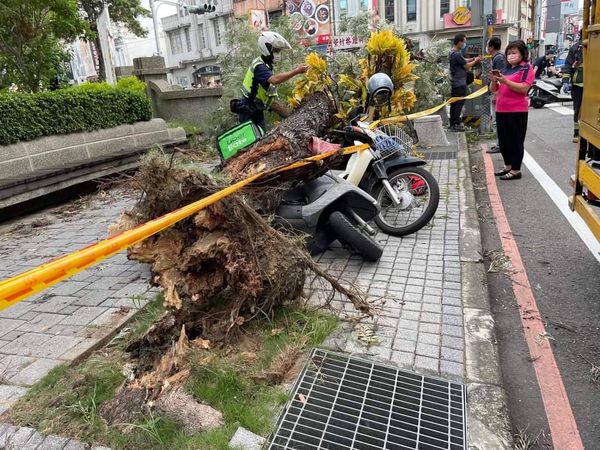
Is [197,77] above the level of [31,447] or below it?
above

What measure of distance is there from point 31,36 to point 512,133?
27.5 feet

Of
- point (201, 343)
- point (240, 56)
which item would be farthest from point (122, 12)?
point (201, 343)

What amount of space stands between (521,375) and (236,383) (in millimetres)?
1778

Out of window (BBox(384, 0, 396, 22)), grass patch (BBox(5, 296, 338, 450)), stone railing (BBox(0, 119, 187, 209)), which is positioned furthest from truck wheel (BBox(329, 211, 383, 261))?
window (BBox(384, 0, 396, 22))

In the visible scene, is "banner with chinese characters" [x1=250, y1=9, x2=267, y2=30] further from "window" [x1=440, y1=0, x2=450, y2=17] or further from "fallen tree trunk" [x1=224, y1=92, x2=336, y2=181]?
"window" [x1=440, y1=0, x2=450, y2=17]

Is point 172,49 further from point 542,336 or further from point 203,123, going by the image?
point 542,336

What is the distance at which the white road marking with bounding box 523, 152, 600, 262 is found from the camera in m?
4.63

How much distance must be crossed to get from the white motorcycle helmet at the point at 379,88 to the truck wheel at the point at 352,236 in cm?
219

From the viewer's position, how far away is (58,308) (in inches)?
151

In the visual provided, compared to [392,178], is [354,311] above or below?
below

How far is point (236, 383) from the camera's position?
263 cm

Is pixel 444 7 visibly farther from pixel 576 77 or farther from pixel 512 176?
pixel 512 176

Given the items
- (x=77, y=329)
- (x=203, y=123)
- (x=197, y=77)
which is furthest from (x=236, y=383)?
(x=197, y=77)

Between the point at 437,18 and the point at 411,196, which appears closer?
the point at 411,196
